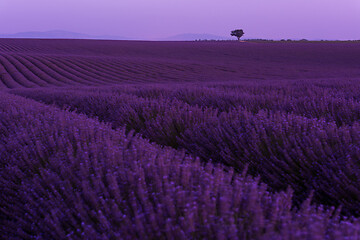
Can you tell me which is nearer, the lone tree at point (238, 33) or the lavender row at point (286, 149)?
the lavender row at point (286, 149)

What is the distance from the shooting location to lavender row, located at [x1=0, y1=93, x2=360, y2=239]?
853 mm

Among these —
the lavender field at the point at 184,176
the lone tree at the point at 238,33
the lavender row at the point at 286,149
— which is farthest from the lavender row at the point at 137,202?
the lone tree at the point at 238,33

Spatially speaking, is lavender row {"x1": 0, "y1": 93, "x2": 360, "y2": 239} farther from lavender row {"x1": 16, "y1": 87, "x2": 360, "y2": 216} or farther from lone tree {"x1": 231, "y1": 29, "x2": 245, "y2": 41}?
lone tree {"x1": 231, "y1": 29, "x2": 245, "y2": 41}

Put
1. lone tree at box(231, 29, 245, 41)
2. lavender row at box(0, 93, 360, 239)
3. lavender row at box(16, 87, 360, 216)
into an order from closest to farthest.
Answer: lavender row at box(0, 93, 360, 239), lavender row at box(16, 87, 360, 216), lone tree at box(231, 29, 245, 41)

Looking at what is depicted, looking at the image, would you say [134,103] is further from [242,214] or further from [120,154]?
[242,214]

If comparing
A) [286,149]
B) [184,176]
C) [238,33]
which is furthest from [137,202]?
[238,33]

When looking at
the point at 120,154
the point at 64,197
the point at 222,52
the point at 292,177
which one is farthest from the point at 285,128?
the point at 222,52

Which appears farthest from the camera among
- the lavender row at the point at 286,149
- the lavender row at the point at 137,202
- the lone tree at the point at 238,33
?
the lone tree at the point at 238,33

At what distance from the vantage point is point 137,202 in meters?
1.07

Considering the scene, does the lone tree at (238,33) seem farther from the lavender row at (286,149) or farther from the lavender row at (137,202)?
the lavender row at (137,202)

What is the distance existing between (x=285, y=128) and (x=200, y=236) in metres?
1.27

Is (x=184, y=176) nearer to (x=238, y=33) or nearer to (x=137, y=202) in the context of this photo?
(x=137, y=202)

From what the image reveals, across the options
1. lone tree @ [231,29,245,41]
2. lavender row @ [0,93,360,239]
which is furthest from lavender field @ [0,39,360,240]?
lone tree @ [231,29,245,41]

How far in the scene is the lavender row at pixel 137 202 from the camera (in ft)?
2.80
